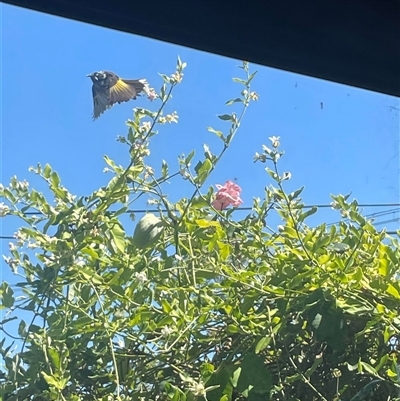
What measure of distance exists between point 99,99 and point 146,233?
155 millimetres

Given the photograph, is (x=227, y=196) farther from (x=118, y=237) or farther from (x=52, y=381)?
(x=52, y=381)

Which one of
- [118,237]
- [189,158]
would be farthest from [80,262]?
[189,158]

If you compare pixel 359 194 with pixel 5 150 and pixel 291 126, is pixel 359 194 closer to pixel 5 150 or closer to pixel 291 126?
pixel 291 126

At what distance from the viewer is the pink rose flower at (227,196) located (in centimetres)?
65

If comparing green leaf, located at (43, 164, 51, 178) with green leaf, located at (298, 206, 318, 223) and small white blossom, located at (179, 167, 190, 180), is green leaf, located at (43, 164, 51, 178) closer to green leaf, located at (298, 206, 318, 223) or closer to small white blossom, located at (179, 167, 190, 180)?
small white blossom, located at (179, 167, 190, 180)

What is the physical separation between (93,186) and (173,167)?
9 centimetres

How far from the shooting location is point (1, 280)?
0.61 meters

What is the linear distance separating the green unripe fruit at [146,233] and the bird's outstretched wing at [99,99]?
129 mm

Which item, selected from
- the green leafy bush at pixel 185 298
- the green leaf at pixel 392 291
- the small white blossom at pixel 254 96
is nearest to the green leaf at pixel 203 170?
the green leafy bush at pixel 185 298

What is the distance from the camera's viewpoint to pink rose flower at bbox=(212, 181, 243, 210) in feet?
2.12

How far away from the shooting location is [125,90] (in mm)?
654

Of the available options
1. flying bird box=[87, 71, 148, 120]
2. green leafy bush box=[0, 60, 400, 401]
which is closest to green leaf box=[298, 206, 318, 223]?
green leafy bush box=[0, 60, 400, 401]

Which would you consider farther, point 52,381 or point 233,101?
point 233,101

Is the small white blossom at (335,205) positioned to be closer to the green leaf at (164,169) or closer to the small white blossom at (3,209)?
the green leaf at (164,169)
